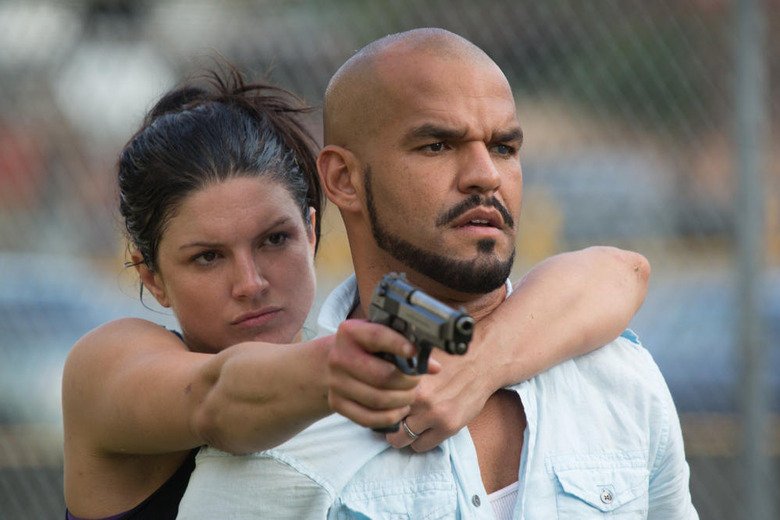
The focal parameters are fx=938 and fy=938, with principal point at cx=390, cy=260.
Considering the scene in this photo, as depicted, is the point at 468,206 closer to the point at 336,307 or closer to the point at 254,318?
the point at 336,307

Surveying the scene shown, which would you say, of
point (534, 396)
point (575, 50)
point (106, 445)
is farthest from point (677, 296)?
point (106, 445)

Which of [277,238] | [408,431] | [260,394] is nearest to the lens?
[260,394]

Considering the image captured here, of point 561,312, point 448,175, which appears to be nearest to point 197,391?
point 448,175

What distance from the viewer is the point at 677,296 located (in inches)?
177

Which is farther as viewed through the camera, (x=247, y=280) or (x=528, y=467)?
(x=247, y=280)

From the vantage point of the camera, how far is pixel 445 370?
6.44ft

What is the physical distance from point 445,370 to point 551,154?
2.71m

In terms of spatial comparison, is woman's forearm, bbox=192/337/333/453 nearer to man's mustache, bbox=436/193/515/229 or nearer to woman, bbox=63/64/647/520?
woman, bbox=63/64/647/520

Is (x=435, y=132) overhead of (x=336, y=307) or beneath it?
overhead

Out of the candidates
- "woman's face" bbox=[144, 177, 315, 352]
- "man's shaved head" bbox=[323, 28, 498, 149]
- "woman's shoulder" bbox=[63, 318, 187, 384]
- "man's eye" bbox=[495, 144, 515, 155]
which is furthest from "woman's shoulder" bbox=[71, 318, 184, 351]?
"man's eye" bbox=[495, 144, 515, 155]

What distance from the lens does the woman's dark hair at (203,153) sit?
7.73ft

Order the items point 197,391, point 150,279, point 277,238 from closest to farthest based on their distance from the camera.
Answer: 1. point 197,391
2. point 277,238
3. point 150,279

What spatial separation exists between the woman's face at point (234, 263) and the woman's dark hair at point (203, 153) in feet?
0.14

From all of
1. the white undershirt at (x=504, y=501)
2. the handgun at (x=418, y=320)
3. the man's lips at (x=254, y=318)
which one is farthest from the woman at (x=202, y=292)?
the handgun at (x=418, y=320)
